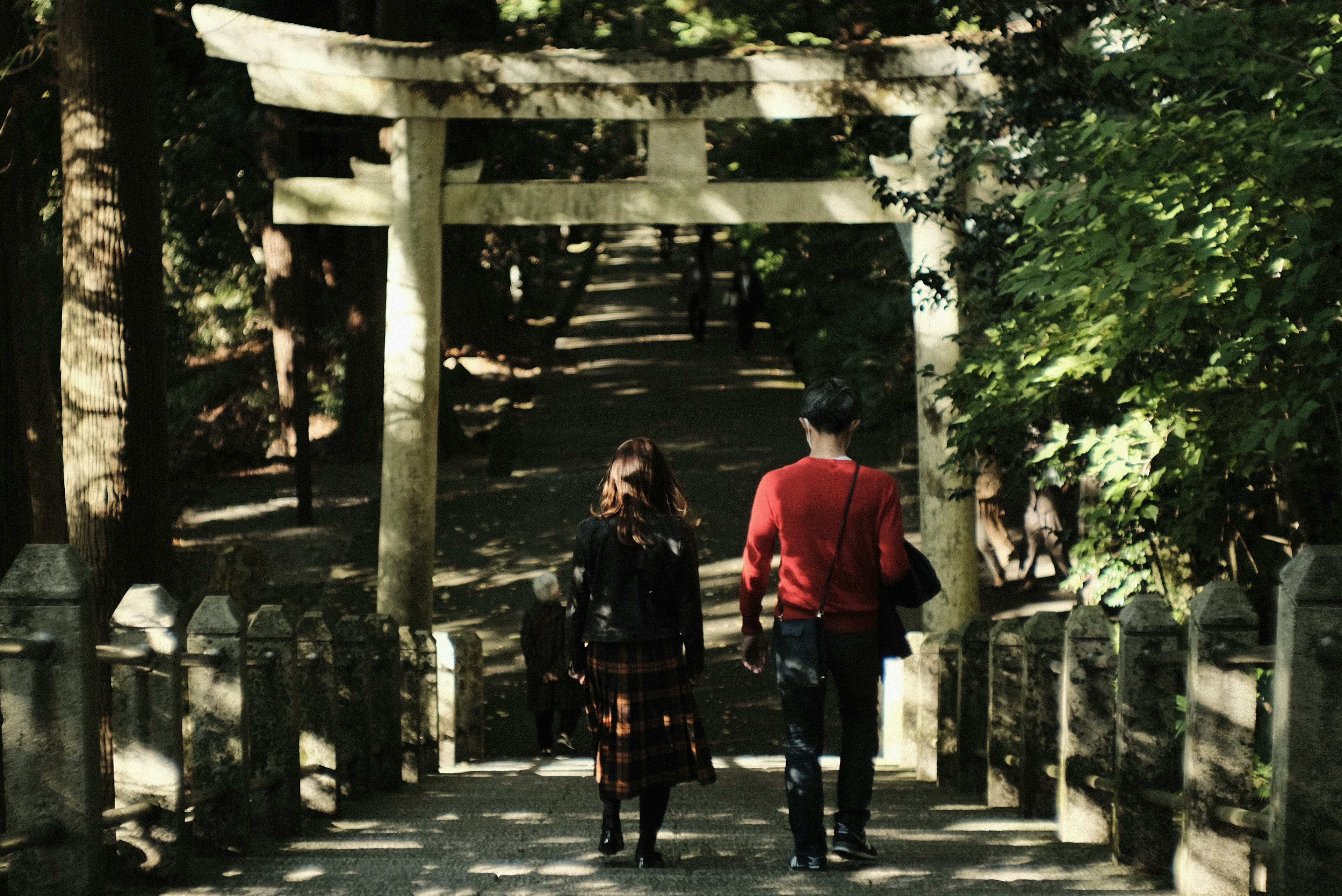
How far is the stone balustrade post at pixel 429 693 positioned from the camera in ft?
28.6

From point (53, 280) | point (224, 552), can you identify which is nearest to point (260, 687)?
point (224, 552)

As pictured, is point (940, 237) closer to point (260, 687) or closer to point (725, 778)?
point (725, 778)

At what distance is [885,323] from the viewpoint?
20062 millimetres

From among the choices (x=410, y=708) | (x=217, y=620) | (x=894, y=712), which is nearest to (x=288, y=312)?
(x=410, y=708)

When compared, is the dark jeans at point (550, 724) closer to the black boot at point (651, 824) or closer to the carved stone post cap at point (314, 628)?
the carved stone post cap at point (314, 628)

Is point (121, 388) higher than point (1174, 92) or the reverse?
the reverse

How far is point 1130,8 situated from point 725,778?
197 inches

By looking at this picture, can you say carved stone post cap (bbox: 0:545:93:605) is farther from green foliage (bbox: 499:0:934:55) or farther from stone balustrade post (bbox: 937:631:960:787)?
green foliage (bbox: 499:0:934:55)

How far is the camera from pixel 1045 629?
5.91 m

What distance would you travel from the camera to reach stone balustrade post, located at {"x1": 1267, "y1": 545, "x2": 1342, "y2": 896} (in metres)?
3.63

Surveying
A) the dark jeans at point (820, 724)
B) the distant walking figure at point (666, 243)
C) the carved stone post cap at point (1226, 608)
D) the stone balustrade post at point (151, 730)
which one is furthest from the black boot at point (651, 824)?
the distant walking figure at point (666, 243)

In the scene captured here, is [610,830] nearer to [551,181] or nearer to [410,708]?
[410,708]

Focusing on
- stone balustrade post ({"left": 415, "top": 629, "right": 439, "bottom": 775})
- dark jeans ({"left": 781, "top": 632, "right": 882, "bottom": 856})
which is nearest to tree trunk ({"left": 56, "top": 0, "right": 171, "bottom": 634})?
stone balustrade post ({"left": 415, "top": 629, "right": 439, "bottom": 775})

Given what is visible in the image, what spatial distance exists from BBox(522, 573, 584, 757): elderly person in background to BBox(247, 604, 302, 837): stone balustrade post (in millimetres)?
3624
